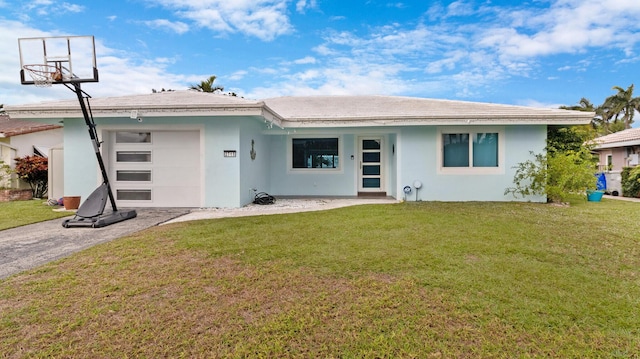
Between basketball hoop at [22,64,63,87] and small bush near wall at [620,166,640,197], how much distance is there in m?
20.1

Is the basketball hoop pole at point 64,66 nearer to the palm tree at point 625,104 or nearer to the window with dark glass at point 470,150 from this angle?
the window with dark glass at point 470,150

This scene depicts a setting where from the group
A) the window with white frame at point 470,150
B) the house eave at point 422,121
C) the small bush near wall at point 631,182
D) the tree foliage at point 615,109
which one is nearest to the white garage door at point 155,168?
the house eave at point 422,121

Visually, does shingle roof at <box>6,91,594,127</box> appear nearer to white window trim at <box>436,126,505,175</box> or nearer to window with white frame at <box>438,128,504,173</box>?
white window trim at <box>436,126,505,175</box>

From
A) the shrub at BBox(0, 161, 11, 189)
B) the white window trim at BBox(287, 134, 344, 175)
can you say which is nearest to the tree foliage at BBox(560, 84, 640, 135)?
the white window trim at BBox(287, 134, 344, 175)

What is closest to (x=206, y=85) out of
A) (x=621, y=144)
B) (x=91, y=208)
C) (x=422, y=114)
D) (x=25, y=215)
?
(x=25, y=215)

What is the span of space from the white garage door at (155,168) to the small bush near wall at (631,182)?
1762 cm

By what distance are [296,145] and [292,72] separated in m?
9.55

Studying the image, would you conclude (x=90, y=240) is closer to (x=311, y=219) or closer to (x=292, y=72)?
(x=311, y=219)

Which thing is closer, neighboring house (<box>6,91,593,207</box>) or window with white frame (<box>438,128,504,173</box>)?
neighboring house (<box>6,91,593,207</box>)

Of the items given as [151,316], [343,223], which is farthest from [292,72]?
[151,316]

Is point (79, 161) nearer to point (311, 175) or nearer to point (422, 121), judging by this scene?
point (311, 175)

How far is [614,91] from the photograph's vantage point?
37.4m

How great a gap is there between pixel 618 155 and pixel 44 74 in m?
25.8

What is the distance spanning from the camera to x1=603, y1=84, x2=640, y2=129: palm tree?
36750mm
